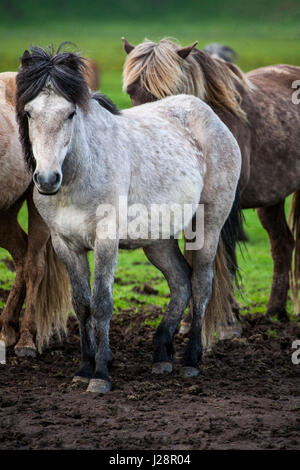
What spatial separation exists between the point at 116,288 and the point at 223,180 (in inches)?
135

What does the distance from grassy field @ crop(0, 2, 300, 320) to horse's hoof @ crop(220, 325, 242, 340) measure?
1.33 metres

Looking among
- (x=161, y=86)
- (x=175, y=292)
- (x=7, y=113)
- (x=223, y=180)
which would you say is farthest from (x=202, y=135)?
(x=7, y=113)

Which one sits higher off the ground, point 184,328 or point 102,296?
point 102,296

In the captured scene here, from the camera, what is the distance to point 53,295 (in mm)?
5969

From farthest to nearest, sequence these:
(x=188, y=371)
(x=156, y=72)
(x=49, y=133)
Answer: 1. (x=156, y=72)
2. (x=188, y=371)
3. (x=49, y=133)

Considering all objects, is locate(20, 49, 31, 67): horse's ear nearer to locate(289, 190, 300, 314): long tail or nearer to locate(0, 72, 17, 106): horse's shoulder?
locate(0, 72, 17, 106): horse's shoulder

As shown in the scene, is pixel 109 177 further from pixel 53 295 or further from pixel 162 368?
pixel 53 295

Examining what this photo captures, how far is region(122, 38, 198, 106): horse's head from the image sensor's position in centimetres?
615

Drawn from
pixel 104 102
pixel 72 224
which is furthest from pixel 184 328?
pixel 104 102

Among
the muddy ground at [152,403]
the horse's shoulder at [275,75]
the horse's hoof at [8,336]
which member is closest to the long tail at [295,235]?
the horse's shoulder at [275,75]

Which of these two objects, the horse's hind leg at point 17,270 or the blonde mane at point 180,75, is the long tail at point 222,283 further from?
the horse's hind leg at point 17,270

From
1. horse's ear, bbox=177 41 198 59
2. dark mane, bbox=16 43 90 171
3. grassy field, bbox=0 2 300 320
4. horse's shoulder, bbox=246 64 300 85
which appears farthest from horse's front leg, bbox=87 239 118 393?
horse's shoulder, bbox=246 64 300 85

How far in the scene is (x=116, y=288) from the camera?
8570mm

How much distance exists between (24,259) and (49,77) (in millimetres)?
2316
